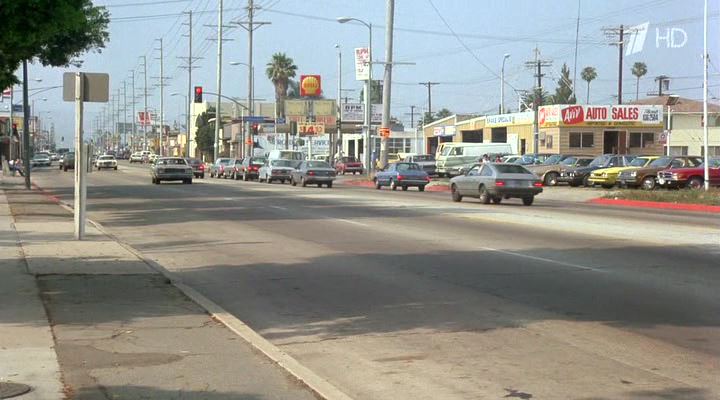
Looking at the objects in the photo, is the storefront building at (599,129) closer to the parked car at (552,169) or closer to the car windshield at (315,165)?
the parked car at (552,169)

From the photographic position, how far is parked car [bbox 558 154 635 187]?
147 ft

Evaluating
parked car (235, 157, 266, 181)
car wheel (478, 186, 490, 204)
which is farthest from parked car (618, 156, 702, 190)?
parked car (235, 157, 266, 181)

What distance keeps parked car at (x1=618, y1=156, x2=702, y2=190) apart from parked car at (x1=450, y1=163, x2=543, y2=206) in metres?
11.5

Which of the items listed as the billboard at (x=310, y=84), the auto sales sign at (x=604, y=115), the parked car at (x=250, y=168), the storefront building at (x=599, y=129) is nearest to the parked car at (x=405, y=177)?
the parked car at (x=250, y=168)

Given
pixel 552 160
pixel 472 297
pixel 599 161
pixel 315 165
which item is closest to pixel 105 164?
pixel 315 165

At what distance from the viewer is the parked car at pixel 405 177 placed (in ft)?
147

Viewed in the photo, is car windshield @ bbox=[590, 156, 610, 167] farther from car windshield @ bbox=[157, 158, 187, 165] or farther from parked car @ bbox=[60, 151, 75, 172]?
parked car @ bbox=[60, 151, 75, 172]

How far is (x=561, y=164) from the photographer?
1868 inches

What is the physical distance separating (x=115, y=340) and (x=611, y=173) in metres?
36.7

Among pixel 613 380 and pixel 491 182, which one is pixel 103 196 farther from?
pixel 613 380

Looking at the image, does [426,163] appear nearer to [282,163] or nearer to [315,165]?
[282,163]

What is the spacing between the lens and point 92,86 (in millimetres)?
16594

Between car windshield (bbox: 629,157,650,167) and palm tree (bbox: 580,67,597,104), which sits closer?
car windshield (bbox: 629,157,650,167)

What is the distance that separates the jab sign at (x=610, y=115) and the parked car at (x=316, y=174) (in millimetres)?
27236
